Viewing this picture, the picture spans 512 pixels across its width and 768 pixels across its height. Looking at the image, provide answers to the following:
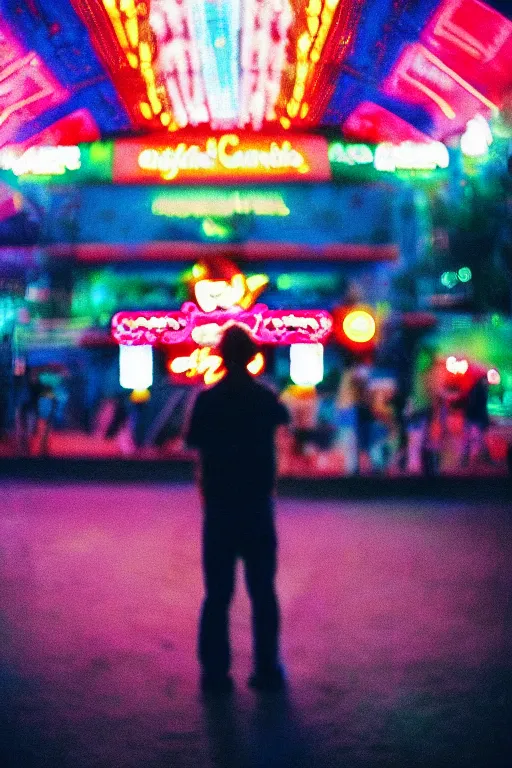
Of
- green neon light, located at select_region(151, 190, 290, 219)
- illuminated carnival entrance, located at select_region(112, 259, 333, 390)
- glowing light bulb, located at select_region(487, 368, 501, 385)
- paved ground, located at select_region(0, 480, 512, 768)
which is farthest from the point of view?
glowing light bulb, located at select_region(487, 368, 501, 385)

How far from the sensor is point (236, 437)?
4797mm

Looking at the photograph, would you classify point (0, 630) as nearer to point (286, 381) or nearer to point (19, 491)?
point (19, 491)

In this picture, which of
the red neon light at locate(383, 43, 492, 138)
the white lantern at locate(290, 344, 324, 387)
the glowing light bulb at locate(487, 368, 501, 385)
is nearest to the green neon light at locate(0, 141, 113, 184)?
the white lantern at locate(290, 344, 324, 387)

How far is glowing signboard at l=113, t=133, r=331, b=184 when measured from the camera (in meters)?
14.4

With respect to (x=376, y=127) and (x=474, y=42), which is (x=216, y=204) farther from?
(x=474, y=42)

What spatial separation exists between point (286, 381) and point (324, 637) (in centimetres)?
1373

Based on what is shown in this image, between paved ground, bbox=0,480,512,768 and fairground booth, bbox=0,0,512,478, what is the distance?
183 inches

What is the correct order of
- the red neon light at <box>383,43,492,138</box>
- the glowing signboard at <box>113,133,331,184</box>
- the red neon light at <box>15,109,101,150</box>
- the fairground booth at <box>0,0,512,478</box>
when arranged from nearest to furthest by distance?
the fairground booth at <box>0,0,512,478</box> → the red neon light at <box>383,43,492,138</box> → the red neon light at <box>15,109,101,150</box> → the glowing signboard at <box>113,133,331,184</box>

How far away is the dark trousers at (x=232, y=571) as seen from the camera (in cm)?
470

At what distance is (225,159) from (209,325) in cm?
290

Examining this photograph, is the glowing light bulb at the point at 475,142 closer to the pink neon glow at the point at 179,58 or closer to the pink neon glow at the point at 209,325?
the pink neon glow at the point at 209,325

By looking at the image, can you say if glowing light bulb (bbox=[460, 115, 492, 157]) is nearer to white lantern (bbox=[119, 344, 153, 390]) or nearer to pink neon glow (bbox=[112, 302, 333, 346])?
pink neon glow (bbox=[112, 302, 333, 346])

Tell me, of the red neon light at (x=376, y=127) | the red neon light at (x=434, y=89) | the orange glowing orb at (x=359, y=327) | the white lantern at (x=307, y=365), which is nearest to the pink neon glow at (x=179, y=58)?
the red neon light at (x=434, y=89)

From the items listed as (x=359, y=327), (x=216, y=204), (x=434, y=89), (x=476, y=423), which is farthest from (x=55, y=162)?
(x=476, y=423)
